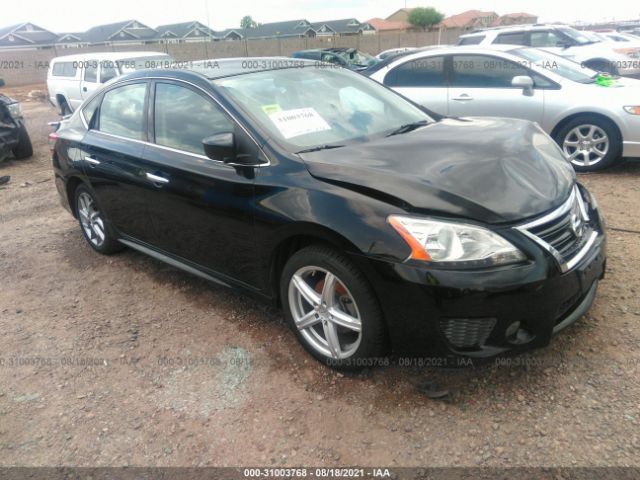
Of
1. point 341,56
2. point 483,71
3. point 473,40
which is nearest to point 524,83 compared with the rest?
point 483,71

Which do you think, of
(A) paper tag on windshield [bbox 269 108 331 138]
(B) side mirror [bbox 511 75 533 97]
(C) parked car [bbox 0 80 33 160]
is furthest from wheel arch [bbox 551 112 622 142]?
(C) parked car [bbox 0 80 33 160]

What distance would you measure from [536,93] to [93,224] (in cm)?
524

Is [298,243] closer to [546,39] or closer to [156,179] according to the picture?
[156,179]

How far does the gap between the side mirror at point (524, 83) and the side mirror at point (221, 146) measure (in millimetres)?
4523

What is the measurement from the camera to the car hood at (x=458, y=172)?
2371 millimetres

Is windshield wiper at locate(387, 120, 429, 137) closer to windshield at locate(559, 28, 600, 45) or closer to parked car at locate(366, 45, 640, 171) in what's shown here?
parked car at locate(366, 45, 640, 171)

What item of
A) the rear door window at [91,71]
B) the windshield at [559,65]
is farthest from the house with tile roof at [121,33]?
the windshield at [559,65]

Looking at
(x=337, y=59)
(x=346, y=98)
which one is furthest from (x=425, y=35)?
(x=346, y=98)

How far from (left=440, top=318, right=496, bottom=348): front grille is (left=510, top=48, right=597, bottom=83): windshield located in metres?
5.15

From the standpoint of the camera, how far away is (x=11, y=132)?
29.0 ft

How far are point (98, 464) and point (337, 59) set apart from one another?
59.9 feet

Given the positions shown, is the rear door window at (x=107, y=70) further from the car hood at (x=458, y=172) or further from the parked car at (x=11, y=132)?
the car hood at (x=458, y=172)

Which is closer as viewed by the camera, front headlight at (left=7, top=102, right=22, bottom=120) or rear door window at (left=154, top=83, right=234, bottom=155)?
rear door window at (left=154, top=83, right=234, bottom=155)

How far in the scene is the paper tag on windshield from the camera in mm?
2987
